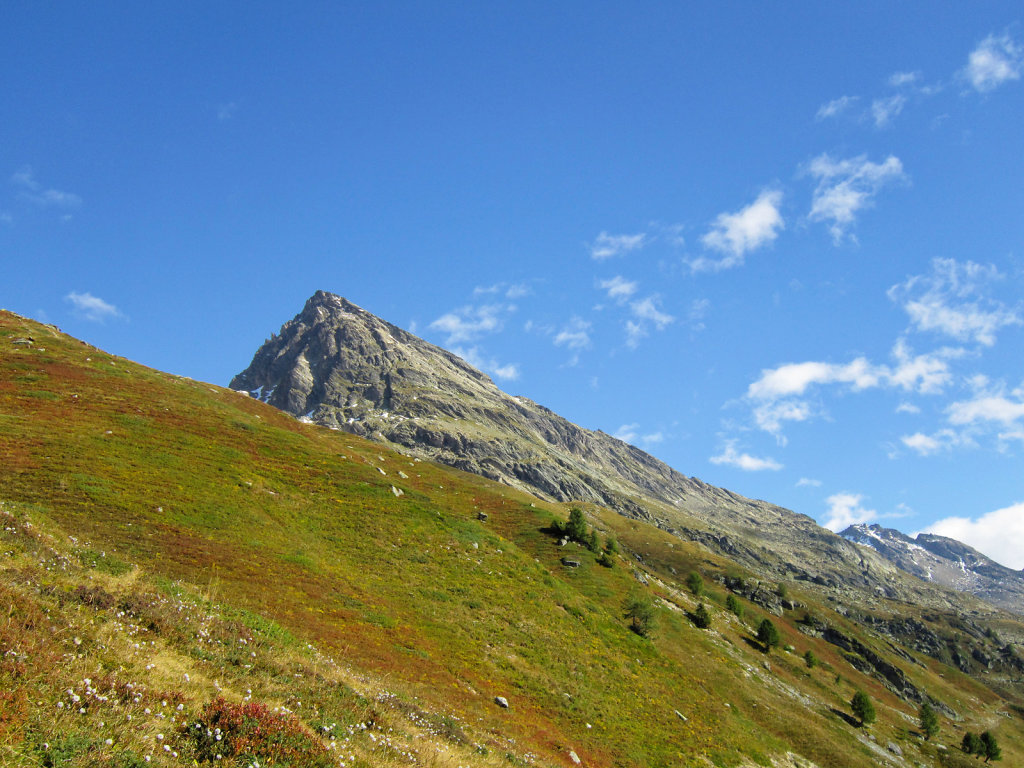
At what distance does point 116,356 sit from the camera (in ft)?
271

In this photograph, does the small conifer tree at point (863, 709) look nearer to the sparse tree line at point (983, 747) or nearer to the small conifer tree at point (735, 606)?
the small conifer tree at point (735, 606)

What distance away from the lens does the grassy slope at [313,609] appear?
1523cm

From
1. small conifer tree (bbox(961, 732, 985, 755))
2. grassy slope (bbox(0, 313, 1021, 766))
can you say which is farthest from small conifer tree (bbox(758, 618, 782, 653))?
small conifer tree (bbox(961, 732, 985, 755))

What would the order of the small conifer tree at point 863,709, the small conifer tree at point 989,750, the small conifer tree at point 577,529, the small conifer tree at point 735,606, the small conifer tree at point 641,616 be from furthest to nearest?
the small conifer tree at point 735,606, the small conifer tree at point 989,750, the small conifer tree at point 577,529, the small conifer tree at point 863,709, the small conifer tree at point 641,616

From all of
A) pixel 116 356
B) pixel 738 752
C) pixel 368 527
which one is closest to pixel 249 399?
pixel 116 356

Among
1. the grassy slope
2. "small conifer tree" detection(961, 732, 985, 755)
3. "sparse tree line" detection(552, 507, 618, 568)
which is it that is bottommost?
"small conifer tree" detection(961, 732, 985, 755)

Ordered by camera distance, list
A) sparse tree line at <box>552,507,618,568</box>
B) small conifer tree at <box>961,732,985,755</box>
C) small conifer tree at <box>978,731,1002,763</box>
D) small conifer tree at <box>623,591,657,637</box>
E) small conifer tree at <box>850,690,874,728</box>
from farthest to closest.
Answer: small conifer tree at <box>961,732,985,755</box> < small conifer tree at <box>978,731,1002,763</box> < sparse tree line at <box>552,507,618,568</box> < small conifer tree at <box>850,690,874,728</box> < small conifer tree at <box>623,591,657,637</box>

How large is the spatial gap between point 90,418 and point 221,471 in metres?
15.0

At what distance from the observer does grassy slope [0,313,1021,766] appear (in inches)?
599

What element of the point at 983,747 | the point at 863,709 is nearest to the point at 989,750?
the point at 983,747

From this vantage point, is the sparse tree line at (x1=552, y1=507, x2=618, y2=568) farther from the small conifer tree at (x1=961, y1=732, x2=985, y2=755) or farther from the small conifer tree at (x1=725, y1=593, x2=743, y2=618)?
the small conifer tree at (x1=961, y1=732, x2=985, y2=755)

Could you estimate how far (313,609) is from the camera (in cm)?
3400

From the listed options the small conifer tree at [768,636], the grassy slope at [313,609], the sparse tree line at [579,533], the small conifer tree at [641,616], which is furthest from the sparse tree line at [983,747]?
the small conifer tree at [641,616]

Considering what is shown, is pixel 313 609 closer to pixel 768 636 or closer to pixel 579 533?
pixel 579 533
